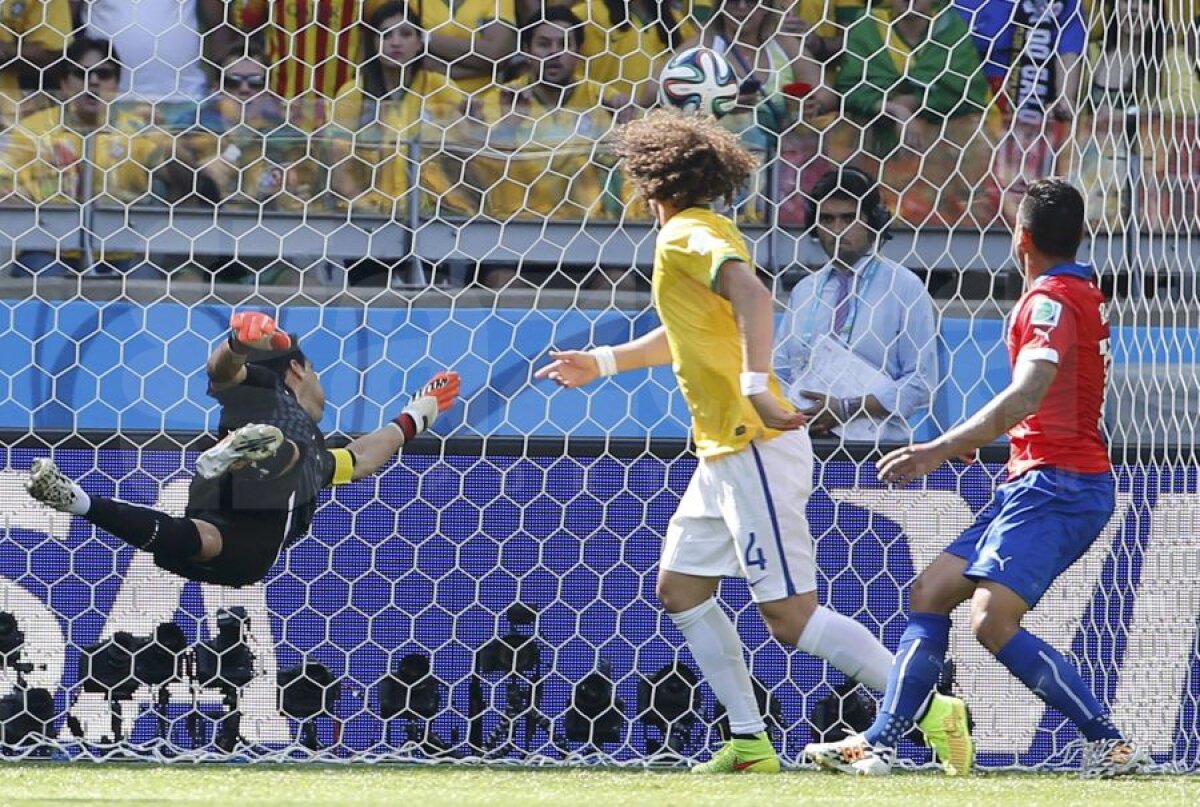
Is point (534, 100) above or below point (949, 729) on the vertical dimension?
above

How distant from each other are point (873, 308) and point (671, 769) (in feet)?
4.51

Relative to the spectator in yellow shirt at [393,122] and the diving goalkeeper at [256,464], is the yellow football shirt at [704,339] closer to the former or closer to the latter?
the diving goalkeeper at [256,464]

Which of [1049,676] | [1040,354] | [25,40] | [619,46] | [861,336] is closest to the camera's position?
[1040,354]

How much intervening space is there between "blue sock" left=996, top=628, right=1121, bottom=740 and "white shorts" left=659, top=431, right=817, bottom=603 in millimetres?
455

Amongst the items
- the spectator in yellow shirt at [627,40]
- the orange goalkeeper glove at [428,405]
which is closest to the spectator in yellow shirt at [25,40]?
the spectator in yellow shirt at [627,40]

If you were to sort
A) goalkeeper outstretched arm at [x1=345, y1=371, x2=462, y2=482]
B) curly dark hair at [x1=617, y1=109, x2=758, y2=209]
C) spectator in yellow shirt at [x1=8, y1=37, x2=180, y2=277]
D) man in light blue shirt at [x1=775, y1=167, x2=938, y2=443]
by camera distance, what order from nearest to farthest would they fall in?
curly dark hair at [x1=617, y1=109, x2=758, y2=209], goalkeeper outstretched arm at [x1=345, y1=371, x2=462, y2=482], man in light blue shirt at [x1=775, y1=167, x2=938, y2=443], spectator in yellow shirt at [x1=8, y1=37, x2=180, y2=277]

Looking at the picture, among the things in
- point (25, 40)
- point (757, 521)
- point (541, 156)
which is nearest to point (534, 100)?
point (541, 156)

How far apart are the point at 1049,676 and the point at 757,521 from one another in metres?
0.71

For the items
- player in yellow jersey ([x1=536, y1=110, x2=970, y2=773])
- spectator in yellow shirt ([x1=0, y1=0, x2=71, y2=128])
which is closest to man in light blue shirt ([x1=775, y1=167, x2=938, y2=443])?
player in yellow jersey ([x1=536, y1=110, x2=970, y2=773])

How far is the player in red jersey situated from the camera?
4129mm

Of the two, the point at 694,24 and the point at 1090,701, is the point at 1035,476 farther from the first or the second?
the point at 694,24

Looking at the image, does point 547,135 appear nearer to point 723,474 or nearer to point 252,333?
point 252,333

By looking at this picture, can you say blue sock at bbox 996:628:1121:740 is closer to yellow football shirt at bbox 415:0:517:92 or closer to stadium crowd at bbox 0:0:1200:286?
stadium crowd at bbox 0:0:1200:286

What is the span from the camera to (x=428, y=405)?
4.83 meters
